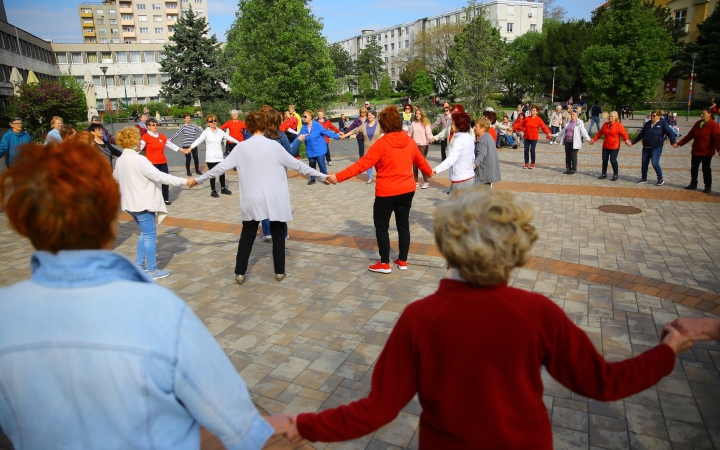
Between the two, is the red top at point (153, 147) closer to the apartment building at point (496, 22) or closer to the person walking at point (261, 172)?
the person walking at point (261, 172)

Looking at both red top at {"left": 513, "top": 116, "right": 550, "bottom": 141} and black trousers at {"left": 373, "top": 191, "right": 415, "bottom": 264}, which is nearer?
black trousers at {"left": 373, "top": 191, "right": 415, "bottom": 264}

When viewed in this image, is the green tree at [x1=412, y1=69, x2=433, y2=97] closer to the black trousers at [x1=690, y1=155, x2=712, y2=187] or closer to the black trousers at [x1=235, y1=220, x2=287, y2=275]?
the black trousers at [x1=690, y1=155, x2=712, y2=187]

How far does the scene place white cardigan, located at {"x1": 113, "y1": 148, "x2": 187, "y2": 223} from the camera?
19.7ft

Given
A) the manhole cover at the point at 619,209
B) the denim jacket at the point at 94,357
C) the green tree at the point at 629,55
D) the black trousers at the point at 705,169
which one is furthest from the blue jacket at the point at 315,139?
the green tree at the point at 629,55

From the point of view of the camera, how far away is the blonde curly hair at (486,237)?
1565 mm

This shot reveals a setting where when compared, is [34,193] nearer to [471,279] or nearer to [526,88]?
[471,279]

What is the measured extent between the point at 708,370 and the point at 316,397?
3.11 metres

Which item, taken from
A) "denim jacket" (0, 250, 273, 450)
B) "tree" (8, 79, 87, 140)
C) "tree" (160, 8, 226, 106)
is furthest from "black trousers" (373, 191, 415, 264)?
"tree" (160, 8, 226, 106)

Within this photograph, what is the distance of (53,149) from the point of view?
1.41m

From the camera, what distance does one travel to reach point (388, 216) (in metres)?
6.28

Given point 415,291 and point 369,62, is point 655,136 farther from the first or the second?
point 369,62

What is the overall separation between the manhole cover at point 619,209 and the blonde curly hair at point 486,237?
8.98 metres

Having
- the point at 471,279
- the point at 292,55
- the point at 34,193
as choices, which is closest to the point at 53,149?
the point at 34,193

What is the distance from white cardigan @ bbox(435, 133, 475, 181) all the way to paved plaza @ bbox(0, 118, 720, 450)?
1157mm
